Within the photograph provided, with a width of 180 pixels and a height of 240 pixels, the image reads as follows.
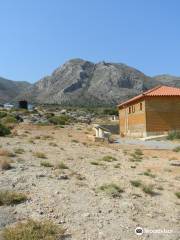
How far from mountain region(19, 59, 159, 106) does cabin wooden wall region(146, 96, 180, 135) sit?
102671 mm

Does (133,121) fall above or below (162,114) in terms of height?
below

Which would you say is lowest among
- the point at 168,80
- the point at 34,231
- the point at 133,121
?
the point at 34,231

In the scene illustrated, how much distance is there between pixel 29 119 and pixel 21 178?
46.3 metres

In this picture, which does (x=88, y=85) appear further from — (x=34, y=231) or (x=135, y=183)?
(x=34, y=231)

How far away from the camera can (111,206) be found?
9.72 m

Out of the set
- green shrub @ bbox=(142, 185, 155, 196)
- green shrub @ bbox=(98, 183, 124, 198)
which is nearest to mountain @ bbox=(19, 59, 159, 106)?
green shrub @ bbox=(142, 185, 155, 196)

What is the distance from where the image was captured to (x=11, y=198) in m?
9.63

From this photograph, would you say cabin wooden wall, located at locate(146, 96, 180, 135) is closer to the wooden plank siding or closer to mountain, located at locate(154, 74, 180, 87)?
the wooden plank siding

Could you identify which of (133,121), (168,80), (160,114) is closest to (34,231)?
(160,114)

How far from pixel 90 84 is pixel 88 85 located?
0.83m

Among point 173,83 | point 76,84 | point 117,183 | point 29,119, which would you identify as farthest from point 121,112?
point 173,83

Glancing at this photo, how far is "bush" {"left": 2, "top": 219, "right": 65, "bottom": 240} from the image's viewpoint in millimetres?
7062

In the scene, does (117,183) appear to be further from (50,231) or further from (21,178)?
(50,231)

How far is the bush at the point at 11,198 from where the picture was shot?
31.1 ft
